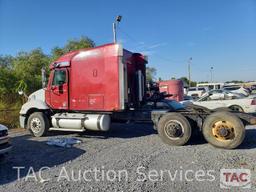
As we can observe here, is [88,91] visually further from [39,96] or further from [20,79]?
[20,79]

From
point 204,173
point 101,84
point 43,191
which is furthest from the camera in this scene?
point 101,84

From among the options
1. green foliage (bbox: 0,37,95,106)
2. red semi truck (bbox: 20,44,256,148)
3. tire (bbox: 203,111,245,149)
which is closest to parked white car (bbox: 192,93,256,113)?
red semi truck (bbox: 20,44,256,148)

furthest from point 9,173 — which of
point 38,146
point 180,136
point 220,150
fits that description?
point 220,150

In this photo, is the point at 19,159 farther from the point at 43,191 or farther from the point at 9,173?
the point at 43,191

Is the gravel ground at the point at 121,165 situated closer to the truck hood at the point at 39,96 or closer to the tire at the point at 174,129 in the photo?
the tire at the point at 174,129

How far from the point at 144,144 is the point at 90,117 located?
228cm

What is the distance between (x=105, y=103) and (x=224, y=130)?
13.4 ft

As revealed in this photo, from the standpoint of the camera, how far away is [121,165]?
255 inches

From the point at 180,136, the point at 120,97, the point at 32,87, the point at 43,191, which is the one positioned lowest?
the point at 43,191

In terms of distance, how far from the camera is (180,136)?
836 centimetres

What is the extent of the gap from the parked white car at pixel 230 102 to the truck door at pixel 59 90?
7.83 m

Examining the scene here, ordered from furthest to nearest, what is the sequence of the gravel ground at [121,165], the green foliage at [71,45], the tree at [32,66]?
the green foliage at [71,45], the tree at [32,66], the gravel ground at [121,165]

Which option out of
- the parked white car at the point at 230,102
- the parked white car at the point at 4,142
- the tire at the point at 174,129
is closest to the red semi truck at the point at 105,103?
the tire at the point at 174,129

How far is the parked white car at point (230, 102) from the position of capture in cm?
1422
